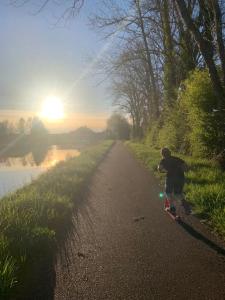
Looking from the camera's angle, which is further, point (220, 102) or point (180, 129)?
point (180, 129)

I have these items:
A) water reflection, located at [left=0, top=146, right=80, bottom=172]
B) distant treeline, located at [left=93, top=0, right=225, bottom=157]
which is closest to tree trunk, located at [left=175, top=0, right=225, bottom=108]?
distant treeline, located at [left=93, top=0, right=225, bottom=157]

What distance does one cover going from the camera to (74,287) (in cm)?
556

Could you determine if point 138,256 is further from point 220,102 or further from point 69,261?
point 220,102

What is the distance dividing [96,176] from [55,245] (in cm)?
1148

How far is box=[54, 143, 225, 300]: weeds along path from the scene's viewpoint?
17.6ft

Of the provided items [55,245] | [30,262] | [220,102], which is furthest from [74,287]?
[220,102]

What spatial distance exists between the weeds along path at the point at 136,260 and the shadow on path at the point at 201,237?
2 centimetres

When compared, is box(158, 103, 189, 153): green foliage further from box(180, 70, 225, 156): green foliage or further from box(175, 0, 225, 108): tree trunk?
box(175, 0, 225, 108): tree trunk

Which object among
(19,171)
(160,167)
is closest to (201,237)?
(160,167)

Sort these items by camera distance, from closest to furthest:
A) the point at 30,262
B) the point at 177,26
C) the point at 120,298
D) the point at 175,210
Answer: the point at 120,298
the point at 30,262
the point at 175,210
the point at 177,26

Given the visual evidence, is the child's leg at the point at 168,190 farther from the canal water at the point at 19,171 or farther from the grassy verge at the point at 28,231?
the canal water at the point at 19,171

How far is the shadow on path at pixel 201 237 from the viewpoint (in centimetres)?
683

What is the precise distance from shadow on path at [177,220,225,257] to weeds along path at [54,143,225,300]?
0.06 feet

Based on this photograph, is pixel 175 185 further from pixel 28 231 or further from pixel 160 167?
pixel 28 231
